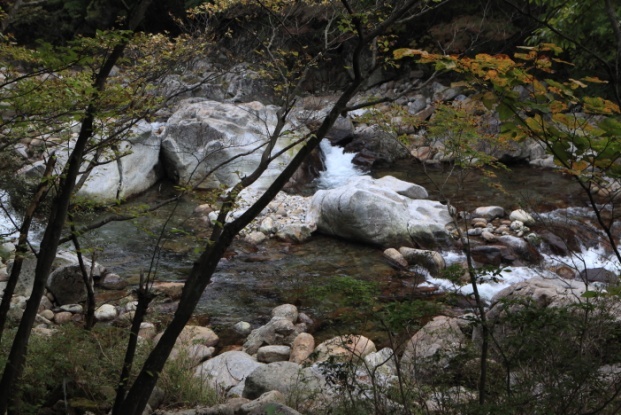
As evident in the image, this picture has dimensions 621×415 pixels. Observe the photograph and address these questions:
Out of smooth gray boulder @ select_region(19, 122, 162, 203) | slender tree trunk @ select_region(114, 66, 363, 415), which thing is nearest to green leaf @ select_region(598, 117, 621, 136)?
slender tree trunk @ select_region(114, 66, 363, 415)

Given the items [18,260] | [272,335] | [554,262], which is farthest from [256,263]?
[18,260]

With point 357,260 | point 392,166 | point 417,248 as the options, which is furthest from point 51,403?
point 392,166

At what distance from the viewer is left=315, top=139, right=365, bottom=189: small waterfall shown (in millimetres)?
13895

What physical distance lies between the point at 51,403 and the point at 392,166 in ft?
39.9

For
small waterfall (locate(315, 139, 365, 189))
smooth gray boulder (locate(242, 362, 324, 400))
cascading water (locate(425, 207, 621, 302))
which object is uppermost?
smooth gray boulder (locate(242, 362, 324, 400))

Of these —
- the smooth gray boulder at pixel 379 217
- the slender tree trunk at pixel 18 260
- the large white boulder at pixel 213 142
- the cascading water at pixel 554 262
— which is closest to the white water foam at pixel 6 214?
the slender tree trunk at pixel 18 260

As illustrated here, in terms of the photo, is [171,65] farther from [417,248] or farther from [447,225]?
[447,225]

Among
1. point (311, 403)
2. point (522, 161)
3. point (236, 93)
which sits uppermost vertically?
point (236, 93)

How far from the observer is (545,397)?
2562mm

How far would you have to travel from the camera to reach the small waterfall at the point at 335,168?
1390 cm

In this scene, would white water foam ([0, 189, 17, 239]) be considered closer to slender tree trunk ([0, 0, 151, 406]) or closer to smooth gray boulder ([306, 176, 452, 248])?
→ slender tree trunk ([0, 0, 151, 406])

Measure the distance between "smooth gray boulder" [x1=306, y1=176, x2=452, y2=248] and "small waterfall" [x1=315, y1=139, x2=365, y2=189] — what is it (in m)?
3.37

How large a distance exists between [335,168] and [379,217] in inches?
224

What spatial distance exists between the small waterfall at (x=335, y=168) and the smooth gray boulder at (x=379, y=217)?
3371 millimetres
